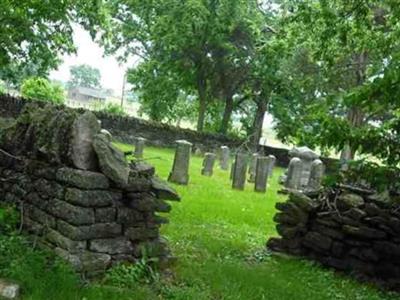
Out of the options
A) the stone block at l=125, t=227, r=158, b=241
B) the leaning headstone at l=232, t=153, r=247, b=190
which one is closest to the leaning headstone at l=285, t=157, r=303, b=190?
the leaning headstone at l=232, t=153, r=247, b=190

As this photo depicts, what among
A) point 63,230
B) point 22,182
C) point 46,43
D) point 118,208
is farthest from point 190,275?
point 46,43

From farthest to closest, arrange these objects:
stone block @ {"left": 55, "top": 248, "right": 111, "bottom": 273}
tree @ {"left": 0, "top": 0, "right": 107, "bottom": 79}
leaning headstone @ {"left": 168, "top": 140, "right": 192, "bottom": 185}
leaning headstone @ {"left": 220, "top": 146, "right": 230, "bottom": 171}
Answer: leaning headstone @ {"left": 220, "top": 146, "right": 230, "bottom": 171}, leaning headstone @ {"left": 168, "top": 140, "right": 192, "bottom": 185}, tree @ {"left": 0, "top": 0, "right": 107, "bottom": 79}, stone block @ {"left": 55, "top": 248, "right": 111, "bottom": 273}

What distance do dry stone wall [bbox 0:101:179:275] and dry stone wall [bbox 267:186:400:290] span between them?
2616 millimetres

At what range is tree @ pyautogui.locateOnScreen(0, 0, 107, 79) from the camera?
517 inches

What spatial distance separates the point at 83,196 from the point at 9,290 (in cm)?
119

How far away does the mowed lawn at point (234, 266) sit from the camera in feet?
19.9

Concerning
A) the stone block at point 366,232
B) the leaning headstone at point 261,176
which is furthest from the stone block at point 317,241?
the leaning headstone at point 261,176

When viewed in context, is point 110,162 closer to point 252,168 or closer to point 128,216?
point 128,216

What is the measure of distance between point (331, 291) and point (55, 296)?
3.57 metres

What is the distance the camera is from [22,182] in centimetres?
632

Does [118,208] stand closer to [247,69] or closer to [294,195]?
[294,195]

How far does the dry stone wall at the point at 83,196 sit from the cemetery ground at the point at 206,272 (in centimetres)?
26

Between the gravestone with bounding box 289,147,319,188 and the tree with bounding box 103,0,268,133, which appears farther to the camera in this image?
the tree with bounding box 103,0,268,133

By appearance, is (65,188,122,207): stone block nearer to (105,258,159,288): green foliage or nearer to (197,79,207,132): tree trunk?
(105,258,159,288): green foliage
